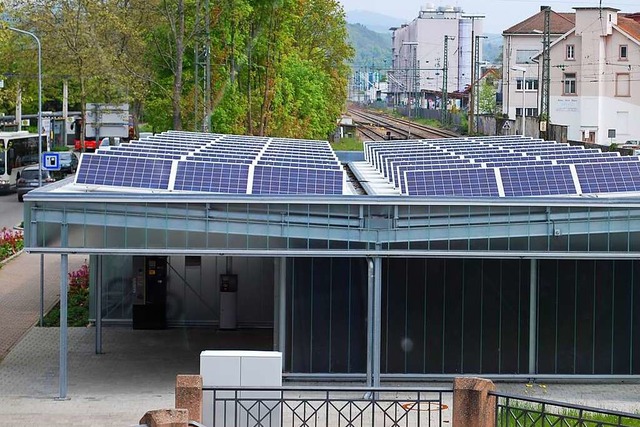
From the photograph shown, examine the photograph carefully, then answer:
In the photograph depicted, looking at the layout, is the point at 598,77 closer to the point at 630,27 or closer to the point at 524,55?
the point at 630,27

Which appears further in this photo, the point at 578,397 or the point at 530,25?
the point at 530,25

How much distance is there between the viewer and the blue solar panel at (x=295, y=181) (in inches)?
941

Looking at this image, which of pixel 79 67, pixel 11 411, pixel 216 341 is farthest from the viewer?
pixel 79 67

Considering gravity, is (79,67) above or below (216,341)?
above

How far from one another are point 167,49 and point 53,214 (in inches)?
1327

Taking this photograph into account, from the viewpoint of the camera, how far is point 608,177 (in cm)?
2547

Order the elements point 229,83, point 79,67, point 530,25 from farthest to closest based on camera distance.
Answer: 1. point 530,25
2. point 79,67
3. point 229,83

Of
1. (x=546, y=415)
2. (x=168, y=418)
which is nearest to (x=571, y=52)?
(x=546, y=415)

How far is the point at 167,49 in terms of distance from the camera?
55.8m

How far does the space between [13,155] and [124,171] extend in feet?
131

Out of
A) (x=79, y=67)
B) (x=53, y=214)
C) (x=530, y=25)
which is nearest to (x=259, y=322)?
(x=53, y=214)

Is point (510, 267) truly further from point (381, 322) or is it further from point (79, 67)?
point (79, 67)

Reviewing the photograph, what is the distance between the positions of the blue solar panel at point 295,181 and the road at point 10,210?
2558 centimetres

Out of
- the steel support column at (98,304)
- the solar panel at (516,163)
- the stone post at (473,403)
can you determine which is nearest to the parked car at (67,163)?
the steel support column at (98,304)
